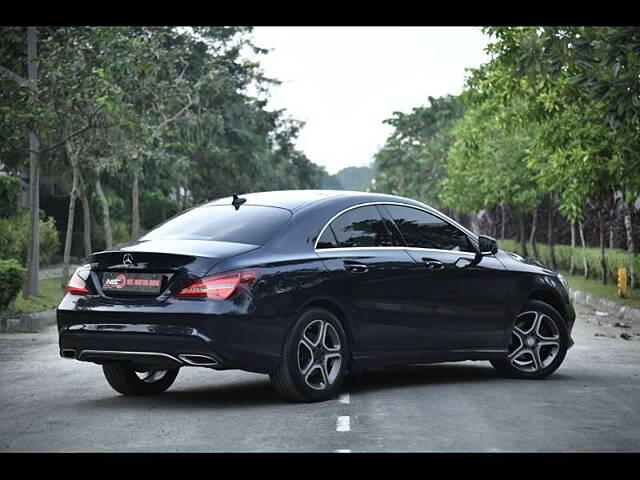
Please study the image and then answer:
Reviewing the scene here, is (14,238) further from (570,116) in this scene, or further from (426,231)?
(426,231)

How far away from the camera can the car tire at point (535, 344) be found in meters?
11.4

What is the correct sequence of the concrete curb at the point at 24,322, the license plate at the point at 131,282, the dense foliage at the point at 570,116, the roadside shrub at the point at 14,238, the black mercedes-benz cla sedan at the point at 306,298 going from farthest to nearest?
the roadside shrub at the point at 14,238 < the concrete curb at the point at 24,322 < the dense foliage at the point at 570,116 < the license plate at the point at 131,282 < the black mercedes-benz cla sedan at the point at 306,298

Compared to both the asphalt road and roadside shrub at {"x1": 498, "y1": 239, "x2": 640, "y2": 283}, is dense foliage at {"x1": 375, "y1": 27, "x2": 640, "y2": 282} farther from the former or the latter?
the asphalt road

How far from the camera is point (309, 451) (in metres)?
7.51

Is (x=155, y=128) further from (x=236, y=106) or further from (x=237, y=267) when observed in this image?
(x=236, y=106)

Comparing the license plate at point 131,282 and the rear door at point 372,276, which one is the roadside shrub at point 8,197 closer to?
the rear door at point 372,276

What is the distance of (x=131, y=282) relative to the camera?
30.6ft

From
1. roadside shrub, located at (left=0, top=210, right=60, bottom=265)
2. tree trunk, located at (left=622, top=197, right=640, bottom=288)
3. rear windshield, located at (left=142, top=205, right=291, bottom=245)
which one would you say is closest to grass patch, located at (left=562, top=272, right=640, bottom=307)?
tree trunk, located at (left=622, top=197, right=640, bottom=288)

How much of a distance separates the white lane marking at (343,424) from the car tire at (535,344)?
9.67 feet

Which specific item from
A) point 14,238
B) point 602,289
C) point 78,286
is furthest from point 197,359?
point 602,289

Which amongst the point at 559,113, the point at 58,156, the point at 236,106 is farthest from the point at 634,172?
the point at 236,106

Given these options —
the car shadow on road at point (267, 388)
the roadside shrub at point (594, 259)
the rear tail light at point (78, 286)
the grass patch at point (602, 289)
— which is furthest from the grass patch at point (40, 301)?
the roadside shrub at point (594, 259)

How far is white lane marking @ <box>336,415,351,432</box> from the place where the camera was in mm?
8328

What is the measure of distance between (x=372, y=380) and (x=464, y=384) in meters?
0.82
